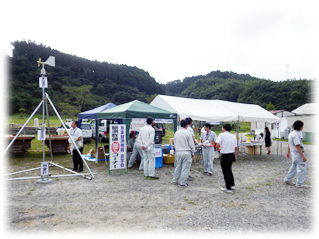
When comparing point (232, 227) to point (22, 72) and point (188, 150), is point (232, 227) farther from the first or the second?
point (22, 72)

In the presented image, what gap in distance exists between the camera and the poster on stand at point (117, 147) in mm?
5848

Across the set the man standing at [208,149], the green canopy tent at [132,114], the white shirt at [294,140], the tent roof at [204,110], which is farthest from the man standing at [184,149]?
the tent roof at [204,110]

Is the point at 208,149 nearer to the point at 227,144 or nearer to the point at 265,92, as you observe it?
the point at 227,144

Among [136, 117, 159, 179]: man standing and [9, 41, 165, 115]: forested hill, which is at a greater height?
[9, 41, 165, 115]: forested hill

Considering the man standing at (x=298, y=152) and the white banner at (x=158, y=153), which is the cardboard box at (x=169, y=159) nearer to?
the white banner at (x=158, y=153)

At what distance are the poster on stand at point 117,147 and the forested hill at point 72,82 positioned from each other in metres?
27.4

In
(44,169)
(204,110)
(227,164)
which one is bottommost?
(44,169)

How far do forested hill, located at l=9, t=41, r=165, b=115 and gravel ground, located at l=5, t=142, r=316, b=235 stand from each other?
93.4 feet

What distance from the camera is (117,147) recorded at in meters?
5.96

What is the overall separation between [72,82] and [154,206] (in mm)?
55446

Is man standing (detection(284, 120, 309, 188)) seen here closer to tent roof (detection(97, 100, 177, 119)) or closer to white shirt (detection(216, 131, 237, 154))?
white shirt (detection(216, 131, 237, 154))

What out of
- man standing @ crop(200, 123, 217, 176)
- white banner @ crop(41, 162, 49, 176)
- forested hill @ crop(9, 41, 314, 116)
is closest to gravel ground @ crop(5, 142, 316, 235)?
white banner @ crop(41, 162, 49, 176)

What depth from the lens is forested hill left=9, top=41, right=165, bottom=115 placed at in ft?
122

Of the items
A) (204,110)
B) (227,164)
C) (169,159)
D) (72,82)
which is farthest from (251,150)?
(72,82)
